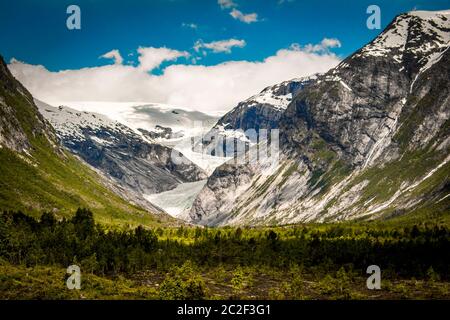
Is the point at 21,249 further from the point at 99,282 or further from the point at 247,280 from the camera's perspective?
the point at 247,280

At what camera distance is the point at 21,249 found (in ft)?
647

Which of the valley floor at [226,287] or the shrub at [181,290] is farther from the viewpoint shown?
the valley floor at [226,287]

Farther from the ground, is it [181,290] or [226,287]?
[226,287]

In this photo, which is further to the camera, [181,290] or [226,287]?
[226,287]

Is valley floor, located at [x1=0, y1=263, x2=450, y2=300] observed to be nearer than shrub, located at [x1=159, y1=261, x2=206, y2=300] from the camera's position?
No
